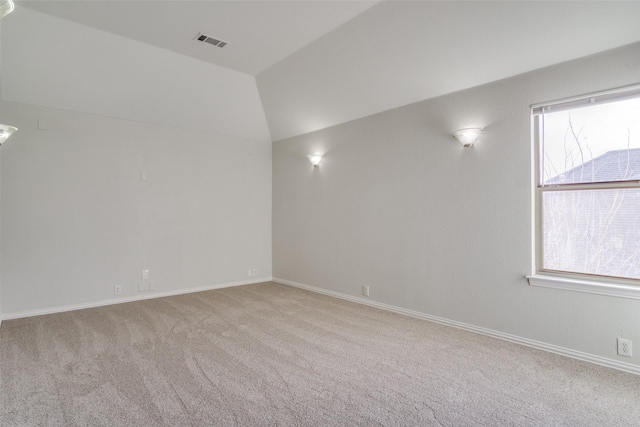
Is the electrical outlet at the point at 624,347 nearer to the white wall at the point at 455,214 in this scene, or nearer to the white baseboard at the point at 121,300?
the white wall at the point at 455,214

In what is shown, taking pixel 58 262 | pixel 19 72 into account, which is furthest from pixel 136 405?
pixel 19 72

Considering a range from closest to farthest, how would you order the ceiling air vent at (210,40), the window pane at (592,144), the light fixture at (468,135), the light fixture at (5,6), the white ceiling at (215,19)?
the light fixture at (5,6)
the window pane at (592,144)
the white ceiling at (215,19)
the light fixture at (468,135)
the ceiling air vent at (210,40)

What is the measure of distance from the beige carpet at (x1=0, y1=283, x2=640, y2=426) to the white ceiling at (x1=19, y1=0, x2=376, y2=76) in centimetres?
311

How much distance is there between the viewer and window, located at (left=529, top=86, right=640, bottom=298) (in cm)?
258

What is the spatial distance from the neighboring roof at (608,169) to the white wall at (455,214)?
1.12 feet

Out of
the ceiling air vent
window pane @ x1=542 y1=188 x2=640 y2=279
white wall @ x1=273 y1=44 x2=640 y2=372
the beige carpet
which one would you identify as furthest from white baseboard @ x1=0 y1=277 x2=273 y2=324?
window pane @ x1=542 y1=188 x2=640 y2=279

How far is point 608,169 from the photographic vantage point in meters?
2.69

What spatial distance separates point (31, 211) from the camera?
3873 millimetres

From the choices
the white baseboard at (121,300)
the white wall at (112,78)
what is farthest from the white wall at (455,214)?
the white wall at (112,78)

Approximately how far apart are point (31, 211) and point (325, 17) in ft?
13.1

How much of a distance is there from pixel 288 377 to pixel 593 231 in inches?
108

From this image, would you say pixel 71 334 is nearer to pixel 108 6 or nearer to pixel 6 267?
pixel 6 267

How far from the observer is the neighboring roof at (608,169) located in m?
2.58

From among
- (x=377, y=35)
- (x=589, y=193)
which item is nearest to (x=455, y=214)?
(x=589, y=193)
